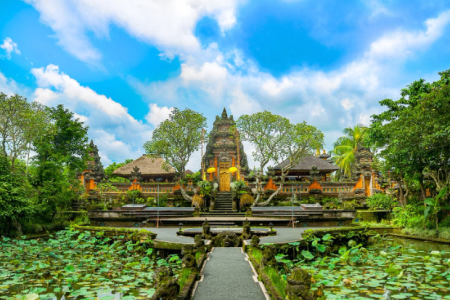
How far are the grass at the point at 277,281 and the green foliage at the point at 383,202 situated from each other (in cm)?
1544

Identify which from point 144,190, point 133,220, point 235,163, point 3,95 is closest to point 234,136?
point 235,163

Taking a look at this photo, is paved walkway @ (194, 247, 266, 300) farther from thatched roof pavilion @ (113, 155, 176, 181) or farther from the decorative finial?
the decorative finial

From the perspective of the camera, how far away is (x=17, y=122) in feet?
59.0

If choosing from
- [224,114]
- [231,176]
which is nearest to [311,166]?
[231,176]

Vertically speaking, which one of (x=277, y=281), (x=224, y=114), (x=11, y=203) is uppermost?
(x=224, y=114)

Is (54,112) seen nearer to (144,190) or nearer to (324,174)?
(144,190)

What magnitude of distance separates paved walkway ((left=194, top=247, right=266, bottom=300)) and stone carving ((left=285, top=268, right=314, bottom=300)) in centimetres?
81

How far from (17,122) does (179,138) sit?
9409 mm

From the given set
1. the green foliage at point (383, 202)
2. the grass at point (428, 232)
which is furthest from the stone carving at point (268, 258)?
the green foliage at point (383, 202)

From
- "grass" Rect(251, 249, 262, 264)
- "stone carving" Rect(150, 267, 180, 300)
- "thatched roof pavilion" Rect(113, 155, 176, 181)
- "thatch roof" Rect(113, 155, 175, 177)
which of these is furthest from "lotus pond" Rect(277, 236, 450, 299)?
"thatch roof" Rect(113, 155, 175, 177)

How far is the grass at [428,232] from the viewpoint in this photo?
39.2 ft

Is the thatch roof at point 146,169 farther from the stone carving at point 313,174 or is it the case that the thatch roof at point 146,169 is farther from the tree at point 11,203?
the tree at point 11,203

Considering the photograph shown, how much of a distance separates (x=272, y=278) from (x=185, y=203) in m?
16.9

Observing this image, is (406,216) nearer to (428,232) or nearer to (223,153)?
(428,232)
